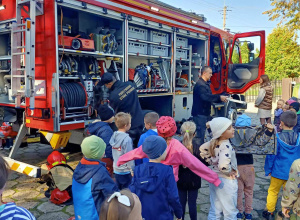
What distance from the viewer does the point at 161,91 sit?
701 cm

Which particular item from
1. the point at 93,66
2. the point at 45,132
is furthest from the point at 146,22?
the point at 45,132

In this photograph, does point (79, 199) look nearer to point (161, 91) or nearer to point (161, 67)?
point (161, 91)

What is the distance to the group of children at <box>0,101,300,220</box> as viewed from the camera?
2.37 meters

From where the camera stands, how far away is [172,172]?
240 cm

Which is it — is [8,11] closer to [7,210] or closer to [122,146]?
[122,146]

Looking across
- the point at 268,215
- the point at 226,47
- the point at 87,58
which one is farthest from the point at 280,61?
the point at 268,215

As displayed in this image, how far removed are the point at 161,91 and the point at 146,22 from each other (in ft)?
5.49

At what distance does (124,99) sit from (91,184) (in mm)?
2262

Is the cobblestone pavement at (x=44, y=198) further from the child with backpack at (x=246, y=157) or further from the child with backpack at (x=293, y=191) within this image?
the child with backpack at (x=293, y=191)

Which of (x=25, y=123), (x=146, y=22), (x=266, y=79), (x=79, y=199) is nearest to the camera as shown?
(x=79, y=199)

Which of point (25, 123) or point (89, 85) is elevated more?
point (89, 85)

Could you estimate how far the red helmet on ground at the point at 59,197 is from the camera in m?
3.91

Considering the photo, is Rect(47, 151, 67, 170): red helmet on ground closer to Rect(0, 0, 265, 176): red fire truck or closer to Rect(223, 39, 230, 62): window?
Rect(0, 0, 265, 176): red fire truck

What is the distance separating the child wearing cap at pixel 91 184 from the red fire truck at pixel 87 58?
6.12ft
